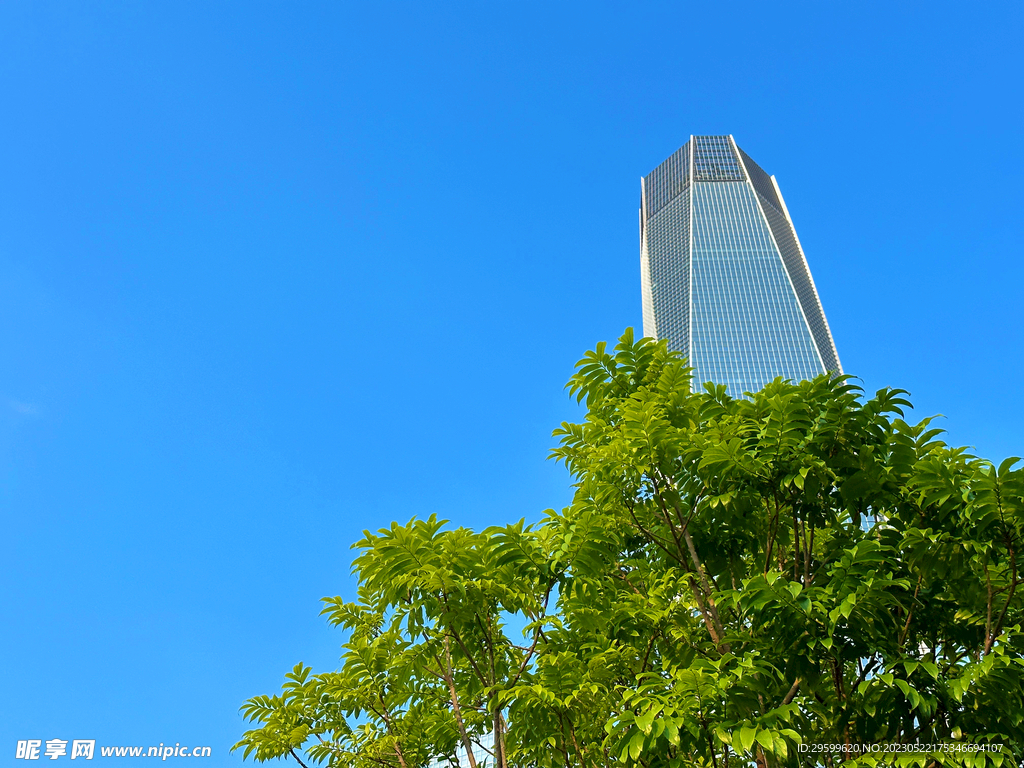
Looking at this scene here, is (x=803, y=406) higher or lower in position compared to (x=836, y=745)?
higher

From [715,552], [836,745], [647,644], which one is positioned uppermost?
[715,552]

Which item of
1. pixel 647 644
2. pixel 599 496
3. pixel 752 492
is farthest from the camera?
pixel 647 644

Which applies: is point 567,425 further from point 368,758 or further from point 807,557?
point 368,758

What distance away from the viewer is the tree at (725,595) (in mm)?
7398

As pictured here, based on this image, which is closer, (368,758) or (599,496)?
(599,496)

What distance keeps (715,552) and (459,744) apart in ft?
15.2

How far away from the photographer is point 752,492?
27.5 ft

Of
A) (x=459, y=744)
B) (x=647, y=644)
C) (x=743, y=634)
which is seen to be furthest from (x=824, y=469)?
(x=459, y=744)

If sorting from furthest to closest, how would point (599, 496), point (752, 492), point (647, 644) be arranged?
point (647, 644), point (599, 496), point (752, 492)

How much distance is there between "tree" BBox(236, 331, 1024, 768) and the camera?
24.3 feet

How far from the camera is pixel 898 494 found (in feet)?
28.1

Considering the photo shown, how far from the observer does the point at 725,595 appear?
309 inches

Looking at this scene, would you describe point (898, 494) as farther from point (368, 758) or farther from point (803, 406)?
point (368, 758)

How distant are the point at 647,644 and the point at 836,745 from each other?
92.5 inches
